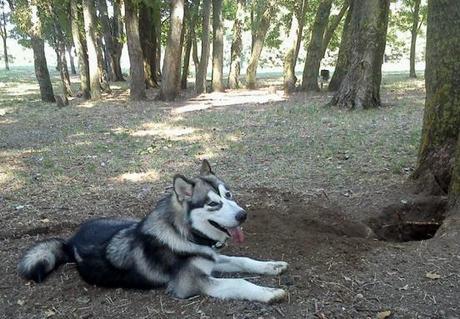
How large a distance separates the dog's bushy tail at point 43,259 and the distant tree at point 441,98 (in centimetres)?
476

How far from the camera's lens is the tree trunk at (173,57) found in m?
18.8

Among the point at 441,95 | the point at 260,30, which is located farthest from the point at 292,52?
the point at 441,95

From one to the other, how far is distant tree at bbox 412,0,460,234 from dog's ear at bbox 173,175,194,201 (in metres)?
3.66

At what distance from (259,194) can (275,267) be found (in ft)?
8.68

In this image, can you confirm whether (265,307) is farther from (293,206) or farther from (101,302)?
(293,206)

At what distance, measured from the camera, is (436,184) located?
6453 mm

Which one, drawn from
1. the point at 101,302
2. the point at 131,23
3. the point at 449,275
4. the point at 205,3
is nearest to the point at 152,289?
the point at 101,302

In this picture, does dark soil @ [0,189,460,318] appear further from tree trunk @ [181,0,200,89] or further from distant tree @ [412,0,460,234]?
tree trunk @ [181,0,200,89]

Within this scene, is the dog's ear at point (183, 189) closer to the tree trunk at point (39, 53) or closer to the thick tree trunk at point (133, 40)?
the thick tree trunk at point (133, 40)

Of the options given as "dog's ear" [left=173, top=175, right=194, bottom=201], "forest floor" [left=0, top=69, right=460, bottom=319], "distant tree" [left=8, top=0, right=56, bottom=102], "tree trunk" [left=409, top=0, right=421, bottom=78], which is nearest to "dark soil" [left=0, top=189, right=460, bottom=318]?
"forest floor" [left=0, top=69, right=460, bottom=319]

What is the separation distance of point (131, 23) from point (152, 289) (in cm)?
1646

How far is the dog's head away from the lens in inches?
158

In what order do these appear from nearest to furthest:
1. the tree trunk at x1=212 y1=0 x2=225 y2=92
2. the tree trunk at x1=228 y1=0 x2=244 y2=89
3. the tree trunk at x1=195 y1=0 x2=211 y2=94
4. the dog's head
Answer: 1. the dog's head
2. the tree trunk at x1=195 y1=0 x2=211 y2=94
3. the tree trunk at x1=212 y1=0 x2=225 y2=92
4. the tree trunk at x1=228 y1=0 x2=244 y2=89

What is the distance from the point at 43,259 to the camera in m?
4.69
